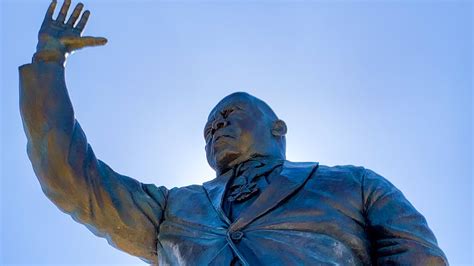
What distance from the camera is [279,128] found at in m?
8.71

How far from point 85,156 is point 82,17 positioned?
4.45 feet

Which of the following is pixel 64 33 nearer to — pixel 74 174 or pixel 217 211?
pixel 74 174

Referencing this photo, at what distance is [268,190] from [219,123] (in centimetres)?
137

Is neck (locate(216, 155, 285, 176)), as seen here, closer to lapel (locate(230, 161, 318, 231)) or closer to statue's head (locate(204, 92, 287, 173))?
statue's head (locate(204, 92, 287, 173))

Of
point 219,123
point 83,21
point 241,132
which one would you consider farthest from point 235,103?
point 83,21

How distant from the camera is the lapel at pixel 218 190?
23.8 feet

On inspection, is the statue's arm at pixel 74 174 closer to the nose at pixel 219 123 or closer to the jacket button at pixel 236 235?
the jacket button at pixel 236 235

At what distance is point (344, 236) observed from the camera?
6.87m

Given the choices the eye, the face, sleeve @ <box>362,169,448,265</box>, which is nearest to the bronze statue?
sleeve @ <box>362,169,448,265</box>

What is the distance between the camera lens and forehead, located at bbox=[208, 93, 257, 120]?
8.67 metres

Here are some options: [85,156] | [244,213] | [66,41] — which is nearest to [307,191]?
[244,213]

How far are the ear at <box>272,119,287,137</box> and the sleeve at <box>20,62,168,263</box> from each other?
1454 millimetres

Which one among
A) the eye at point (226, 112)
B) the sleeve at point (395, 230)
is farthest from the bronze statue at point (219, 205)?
→ the eye at point (226, 112)

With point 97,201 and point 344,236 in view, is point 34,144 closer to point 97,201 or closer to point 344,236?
point 97,201
